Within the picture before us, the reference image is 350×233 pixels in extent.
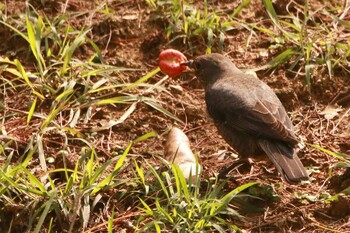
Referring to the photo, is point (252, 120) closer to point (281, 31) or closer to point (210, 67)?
point (210, 67)

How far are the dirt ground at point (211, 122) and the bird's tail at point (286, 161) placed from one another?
0.28 meters

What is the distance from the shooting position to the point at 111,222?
5.94 m

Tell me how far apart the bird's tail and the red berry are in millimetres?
1424

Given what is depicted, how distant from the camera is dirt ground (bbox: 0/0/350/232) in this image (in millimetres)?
6309

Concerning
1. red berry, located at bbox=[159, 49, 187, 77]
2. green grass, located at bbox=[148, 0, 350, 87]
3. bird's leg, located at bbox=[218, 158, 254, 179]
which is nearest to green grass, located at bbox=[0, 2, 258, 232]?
red berry, located at bbox=[159, 49, 187, 77]

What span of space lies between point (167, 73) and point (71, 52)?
898mm

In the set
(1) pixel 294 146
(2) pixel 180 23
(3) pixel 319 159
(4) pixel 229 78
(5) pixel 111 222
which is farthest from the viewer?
(2) pixel 180 23

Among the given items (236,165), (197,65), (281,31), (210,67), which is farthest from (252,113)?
(281,31)

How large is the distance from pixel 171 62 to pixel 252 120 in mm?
1328

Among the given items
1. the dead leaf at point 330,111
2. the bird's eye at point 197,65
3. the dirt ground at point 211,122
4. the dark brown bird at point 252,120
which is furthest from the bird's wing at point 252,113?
the dead leaf at point 330,111

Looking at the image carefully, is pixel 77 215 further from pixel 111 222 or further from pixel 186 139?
A: pixel 186 139

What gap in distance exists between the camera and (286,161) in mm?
6340

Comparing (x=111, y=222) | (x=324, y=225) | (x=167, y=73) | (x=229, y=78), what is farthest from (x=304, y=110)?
(x=111, y=222)

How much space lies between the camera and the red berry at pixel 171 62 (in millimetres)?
7750
